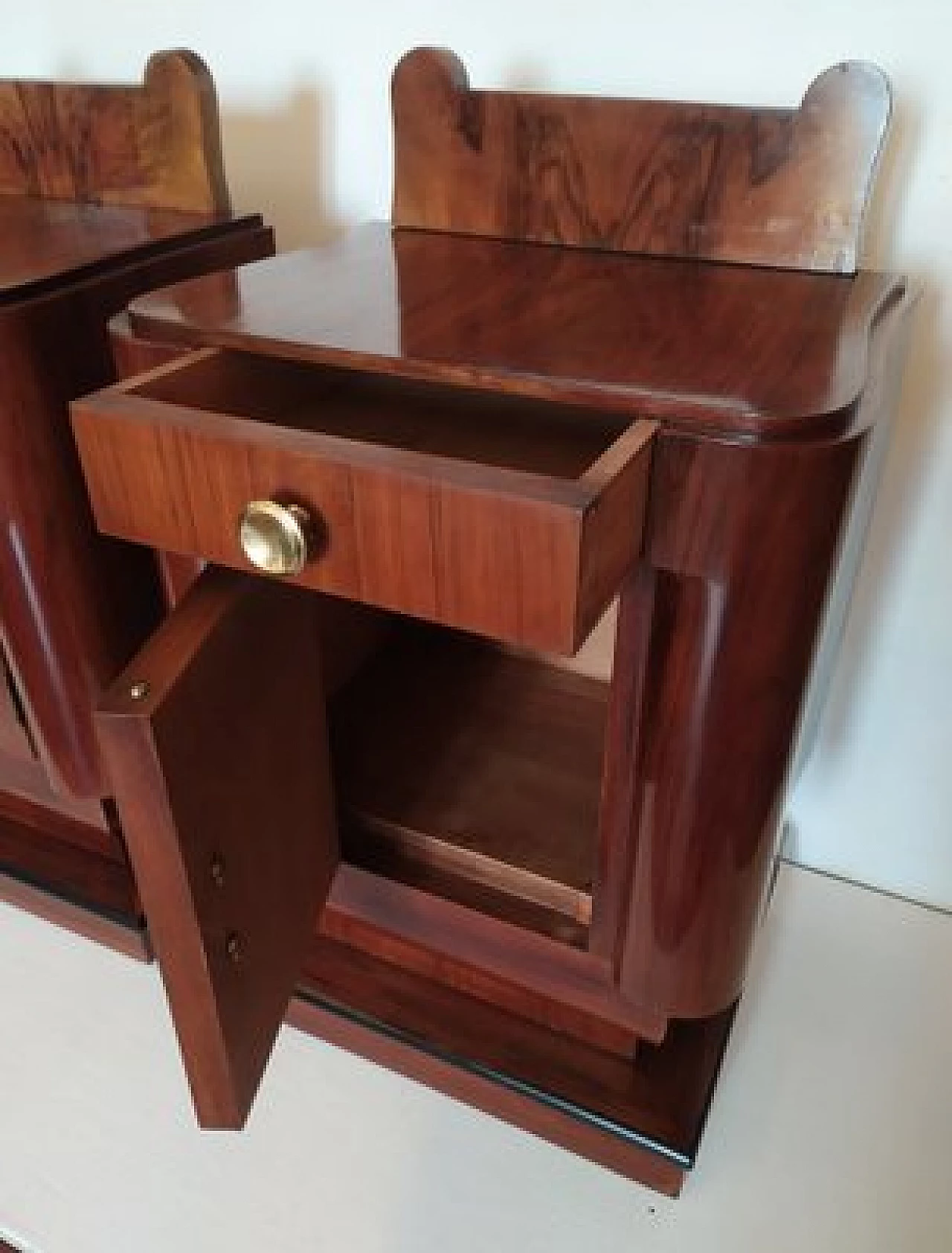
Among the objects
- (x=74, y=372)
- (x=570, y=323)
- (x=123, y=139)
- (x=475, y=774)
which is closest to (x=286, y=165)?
(x=123, y=139)

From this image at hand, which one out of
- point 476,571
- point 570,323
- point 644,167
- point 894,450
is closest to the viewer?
point 476,571

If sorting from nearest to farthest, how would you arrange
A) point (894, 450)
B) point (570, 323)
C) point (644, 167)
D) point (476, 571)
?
point (476, 571) → point (570, 323) → point (644, 167) → point (894, 450)

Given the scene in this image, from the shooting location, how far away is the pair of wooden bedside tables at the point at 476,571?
1.45 ft

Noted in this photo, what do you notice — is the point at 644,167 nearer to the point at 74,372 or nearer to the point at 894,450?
the point at 894,450

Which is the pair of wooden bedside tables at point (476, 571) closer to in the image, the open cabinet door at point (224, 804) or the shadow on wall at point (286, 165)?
the open cabinet door at point (224, 804)

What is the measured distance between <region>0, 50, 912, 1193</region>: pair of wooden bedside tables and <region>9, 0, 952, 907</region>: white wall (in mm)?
83

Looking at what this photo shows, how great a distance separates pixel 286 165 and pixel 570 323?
0.44 meters

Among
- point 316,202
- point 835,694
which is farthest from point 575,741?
point 316,202

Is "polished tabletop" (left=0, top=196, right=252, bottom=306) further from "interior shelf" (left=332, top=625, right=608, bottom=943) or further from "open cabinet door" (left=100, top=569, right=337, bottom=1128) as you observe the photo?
"interior shelf" (left=332, top=625, right=608, bottom=943)

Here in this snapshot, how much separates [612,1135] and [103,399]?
0.59 m

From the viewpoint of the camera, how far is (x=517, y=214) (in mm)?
693

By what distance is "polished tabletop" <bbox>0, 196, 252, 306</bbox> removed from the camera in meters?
0.61

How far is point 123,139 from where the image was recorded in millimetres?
769

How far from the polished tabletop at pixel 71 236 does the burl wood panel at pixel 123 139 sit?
14 millimetres
